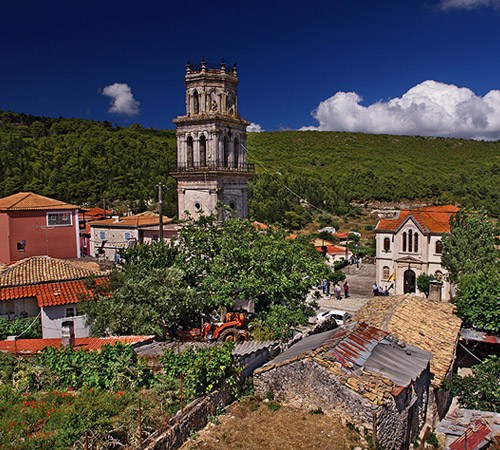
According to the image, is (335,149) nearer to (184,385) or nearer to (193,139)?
(193,139)

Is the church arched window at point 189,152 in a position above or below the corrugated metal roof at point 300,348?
above

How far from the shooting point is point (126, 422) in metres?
9.38

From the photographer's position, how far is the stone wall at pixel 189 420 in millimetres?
9078

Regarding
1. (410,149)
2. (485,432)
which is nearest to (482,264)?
(485,432)

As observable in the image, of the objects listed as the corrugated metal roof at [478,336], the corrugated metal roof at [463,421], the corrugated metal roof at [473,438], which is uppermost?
the corrugated metal roof at [478,336]

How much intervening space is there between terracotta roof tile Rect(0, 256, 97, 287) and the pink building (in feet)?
24.1

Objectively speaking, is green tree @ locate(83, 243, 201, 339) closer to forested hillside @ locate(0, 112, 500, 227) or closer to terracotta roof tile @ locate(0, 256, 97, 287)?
terracotta roof tile @ locate(0, 256, 97, 287)

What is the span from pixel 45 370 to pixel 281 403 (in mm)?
5830

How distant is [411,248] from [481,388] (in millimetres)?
20537

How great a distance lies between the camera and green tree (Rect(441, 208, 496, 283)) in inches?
1069

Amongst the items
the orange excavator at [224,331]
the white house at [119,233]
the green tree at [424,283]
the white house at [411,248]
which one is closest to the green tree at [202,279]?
the orange excavator at [224,331]

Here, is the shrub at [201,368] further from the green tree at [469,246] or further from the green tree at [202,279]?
the green tree at [469,246]

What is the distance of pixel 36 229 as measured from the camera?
99.1 ft

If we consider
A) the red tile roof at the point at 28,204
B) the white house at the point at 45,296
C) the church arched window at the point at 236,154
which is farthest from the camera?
the red tile roof at the point at 28,204
